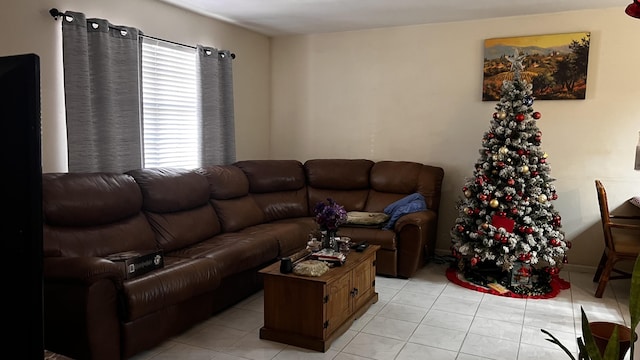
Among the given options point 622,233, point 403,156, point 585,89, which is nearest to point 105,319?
point 403,156

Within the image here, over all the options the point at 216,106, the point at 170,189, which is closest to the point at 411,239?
the point at 170,189

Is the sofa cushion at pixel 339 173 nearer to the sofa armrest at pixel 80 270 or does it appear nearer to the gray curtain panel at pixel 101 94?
the gray curtain panel at pixel 101 94

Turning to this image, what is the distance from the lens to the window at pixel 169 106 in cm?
413

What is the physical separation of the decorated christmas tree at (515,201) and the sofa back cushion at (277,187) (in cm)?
179

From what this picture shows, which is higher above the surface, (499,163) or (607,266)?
(499,163)

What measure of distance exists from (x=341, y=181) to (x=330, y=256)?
2009mm

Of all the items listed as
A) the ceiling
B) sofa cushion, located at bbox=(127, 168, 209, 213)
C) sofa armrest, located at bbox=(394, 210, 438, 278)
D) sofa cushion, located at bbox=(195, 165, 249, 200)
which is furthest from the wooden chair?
sofa cushion, located at bbox=(127, 168, 209, 213)

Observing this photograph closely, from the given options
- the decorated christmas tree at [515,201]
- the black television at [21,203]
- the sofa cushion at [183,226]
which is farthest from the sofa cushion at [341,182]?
the black television at [21,203]

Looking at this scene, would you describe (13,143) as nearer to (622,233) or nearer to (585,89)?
(622,233)

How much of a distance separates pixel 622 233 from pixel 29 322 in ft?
14.9

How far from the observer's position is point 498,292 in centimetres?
395

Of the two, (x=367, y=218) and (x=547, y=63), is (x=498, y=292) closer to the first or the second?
(x=367, y=218)

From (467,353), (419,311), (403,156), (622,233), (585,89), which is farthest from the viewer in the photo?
(403,156)

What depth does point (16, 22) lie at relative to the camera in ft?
10.2
